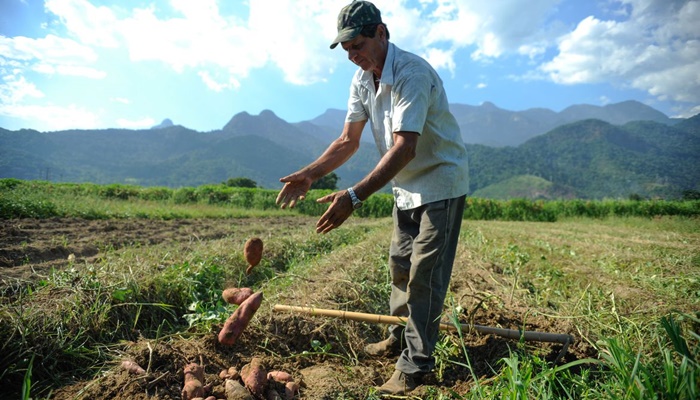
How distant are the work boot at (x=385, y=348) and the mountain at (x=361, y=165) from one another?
288ft

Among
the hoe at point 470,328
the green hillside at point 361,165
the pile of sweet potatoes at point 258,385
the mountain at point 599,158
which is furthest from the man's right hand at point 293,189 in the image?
the green hillside at point 361,165

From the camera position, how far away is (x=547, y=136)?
15525 centimetres

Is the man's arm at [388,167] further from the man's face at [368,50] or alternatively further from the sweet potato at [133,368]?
the sweet potato at [133,368]

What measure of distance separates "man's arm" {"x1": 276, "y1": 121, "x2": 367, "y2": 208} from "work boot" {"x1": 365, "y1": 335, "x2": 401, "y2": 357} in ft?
3.68

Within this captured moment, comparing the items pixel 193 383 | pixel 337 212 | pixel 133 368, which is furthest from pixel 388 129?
pixel 133 368


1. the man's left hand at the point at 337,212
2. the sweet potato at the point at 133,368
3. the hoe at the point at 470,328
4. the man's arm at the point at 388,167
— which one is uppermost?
the man's arm at the point at 388,167

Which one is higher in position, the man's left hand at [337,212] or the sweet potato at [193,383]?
the man's left hand at [337,212]

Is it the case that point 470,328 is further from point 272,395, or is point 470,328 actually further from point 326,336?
point 272,395

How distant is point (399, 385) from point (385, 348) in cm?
49

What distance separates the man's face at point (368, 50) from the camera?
2212 mm

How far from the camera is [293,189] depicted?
2.46m

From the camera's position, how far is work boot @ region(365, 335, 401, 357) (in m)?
2.61

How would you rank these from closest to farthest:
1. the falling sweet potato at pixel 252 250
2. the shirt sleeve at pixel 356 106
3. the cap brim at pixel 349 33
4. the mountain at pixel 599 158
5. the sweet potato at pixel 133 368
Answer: the sweet potato at pixel 133 368 < the cap brim at pixel 349 33 < the shirt sleeve at pixel 356 106 < the falling sweet potato at pixel 252 250 < the mountain at pixel 599 158

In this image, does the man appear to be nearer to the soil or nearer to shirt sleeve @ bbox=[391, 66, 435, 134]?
shirt sleeve @ bbox=[391, 66, 435, 134]
